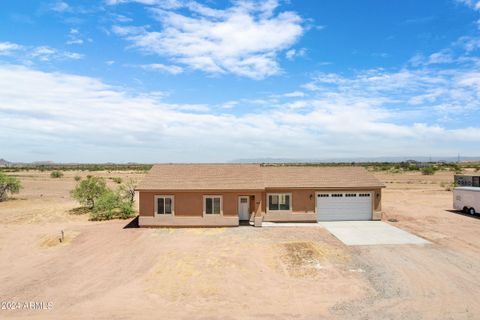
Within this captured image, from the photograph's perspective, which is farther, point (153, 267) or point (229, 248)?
point (229, 248)

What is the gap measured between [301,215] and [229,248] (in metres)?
8.94

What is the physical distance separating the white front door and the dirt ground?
2239mm

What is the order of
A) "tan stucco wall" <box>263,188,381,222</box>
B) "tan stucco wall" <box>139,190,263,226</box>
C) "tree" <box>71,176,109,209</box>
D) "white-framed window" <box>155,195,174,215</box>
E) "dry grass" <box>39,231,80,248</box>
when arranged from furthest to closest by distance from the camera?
1. "tree" <box>71,176,109,209</box>
2. "tan stucco wall" <box>263,188,381,222</box>
3. "white-framed window" <box>155,195,174,215</box>
4. "tan stucco wall" <box>139,190,263,226</box>
5. "dry grass" <box>39,231,80,248</box>

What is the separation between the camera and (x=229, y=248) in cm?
1906

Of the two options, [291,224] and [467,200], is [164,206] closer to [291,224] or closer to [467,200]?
[291,224]

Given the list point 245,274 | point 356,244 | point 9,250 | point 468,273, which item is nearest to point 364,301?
point 245,274

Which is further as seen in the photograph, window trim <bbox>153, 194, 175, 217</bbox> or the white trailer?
the white trailer

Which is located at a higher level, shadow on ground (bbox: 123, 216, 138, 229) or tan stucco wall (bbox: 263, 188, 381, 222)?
tan stucco wall (bbox: 263, 188, 381, 222)

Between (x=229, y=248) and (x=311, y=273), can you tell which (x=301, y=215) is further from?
(x=311, y=273)

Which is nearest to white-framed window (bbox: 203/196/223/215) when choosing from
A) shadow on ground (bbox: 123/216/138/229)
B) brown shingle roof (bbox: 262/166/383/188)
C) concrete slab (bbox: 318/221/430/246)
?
brown shingle roof (bbox: 262/166/383/188)

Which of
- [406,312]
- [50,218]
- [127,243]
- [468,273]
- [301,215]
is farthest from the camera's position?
[50,218]

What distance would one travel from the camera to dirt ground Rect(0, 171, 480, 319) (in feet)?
39.2

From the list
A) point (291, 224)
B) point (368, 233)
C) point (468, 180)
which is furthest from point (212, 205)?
point (468, 180)

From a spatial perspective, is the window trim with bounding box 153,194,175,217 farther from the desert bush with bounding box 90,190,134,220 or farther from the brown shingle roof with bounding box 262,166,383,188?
the brown shingle roof with bounding box 262,166,383,188
